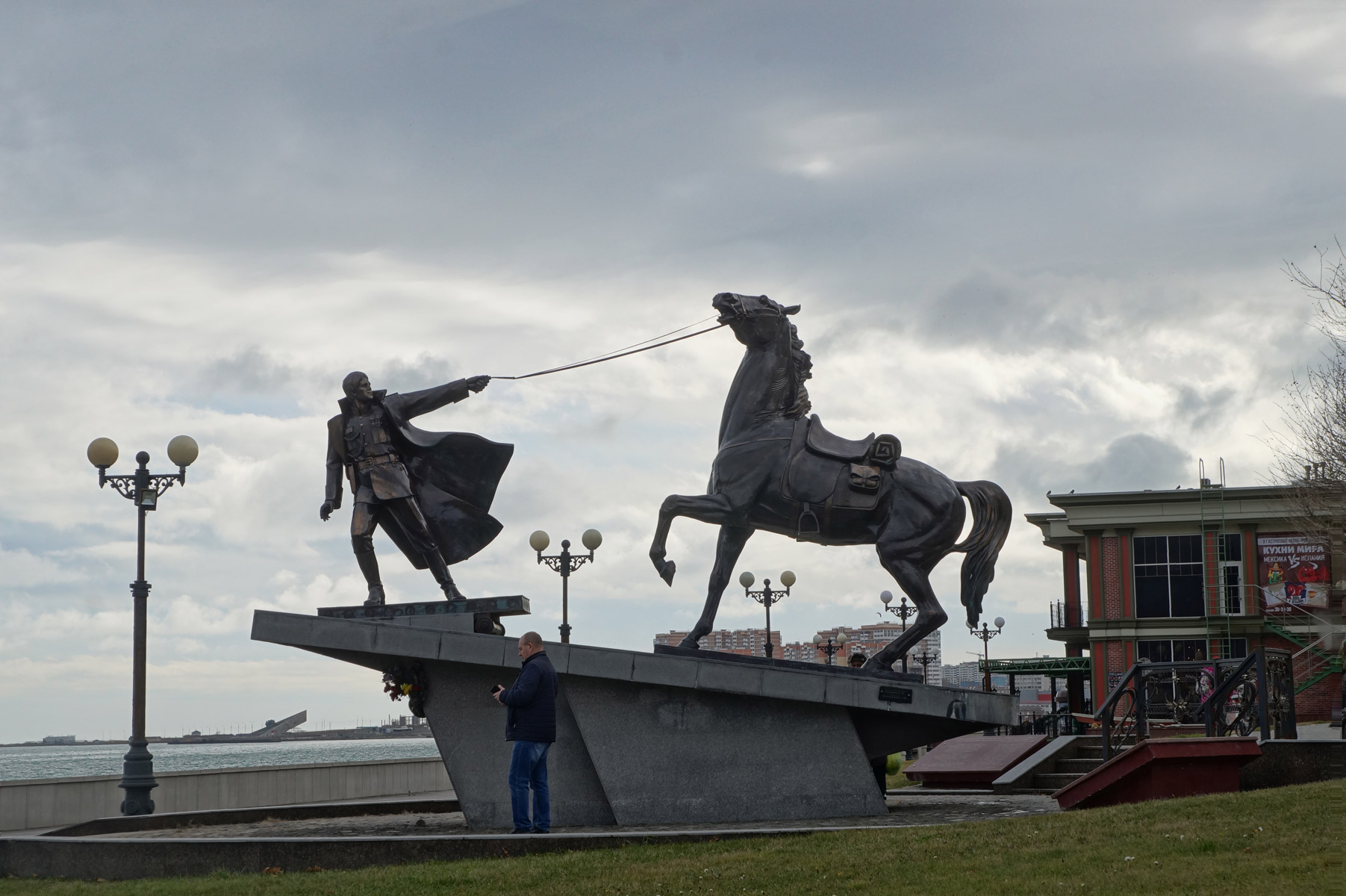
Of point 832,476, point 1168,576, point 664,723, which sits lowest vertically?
point 664,723

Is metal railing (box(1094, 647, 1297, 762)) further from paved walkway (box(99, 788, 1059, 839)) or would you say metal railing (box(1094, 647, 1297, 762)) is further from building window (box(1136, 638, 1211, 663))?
building window (box(1136, 638, 1211, 663))

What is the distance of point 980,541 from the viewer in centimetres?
1422

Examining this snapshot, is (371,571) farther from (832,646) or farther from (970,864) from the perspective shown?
(832,646)

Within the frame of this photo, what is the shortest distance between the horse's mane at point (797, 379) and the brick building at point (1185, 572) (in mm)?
38134

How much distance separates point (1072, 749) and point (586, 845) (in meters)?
7.53

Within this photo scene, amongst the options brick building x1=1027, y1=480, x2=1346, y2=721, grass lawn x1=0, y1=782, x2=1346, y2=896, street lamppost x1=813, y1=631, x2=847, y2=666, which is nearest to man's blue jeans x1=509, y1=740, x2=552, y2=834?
grass lawn x1=0, y1=782, x2=1346, y2=896

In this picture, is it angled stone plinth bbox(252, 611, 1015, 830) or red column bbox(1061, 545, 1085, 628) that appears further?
red column bbox(1061, 545, 1085, 628)

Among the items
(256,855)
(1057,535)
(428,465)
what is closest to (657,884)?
(256,855)

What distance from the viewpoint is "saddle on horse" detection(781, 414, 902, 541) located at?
542 inches

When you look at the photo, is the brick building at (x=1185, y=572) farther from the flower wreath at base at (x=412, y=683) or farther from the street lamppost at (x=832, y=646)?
the flower wreath at base at (x=412, y=683)

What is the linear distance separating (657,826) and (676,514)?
2.93 m

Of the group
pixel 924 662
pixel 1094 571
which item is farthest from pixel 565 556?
pixel 1094 571

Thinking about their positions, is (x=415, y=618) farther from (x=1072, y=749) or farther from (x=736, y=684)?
(x=1072, y=749)

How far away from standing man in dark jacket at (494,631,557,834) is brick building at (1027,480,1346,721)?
41137 mm
